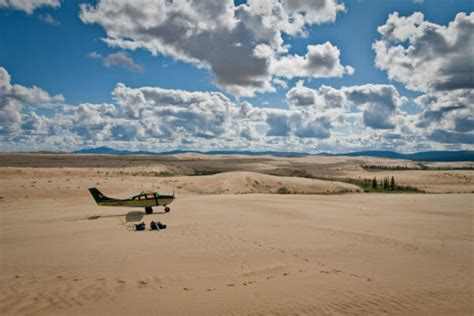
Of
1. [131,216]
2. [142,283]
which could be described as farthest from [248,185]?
[142,283]

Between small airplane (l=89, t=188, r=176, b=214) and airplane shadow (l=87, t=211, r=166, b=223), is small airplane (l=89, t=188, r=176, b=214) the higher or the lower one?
the higher one

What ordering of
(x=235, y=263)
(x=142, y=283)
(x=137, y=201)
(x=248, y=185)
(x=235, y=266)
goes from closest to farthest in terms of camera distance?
1. (x=142, y=283)
2. (x=235, y=266)
3. (x=235, y=263)
4. (x=137, y=201)
5. (x=248, y=185)

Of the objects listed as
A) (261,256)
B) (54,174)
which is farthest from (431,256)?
(54,174)

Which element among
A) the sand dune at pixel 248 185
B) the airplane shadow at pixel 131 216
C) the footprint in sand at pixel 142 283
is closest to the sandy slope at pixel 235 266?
the footprint in sand at pixel 142 283

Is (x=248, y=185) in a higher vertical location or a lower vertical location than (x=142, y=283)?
lower

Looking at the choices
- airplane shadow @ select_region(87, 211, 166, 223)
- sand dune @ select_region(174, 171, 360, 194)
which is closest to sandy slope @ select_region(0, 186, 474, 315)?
airplane shadow @ select_region(87, 211, 166, 223)

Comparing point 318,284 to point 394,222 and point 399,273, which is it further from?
point 394,222

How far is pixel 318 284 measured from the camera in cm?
854

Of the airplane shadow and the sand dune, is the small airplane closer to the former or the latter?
the airplane shadow

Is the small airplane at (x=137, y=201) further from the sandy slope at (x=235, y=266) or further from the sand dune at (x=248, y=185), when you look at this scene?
the sand dune at (x=248, y=185)

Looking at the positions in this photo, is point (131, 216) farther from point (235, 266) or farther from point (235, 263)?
point (235, 266)

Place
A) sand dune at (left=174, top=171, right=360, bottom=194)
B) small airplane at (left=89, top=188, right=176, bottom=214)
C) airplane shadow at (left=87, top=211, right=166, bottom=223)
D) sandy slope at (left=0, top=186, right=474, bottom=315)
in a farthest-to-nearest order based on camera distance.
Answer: sand dune at (left=174, top=171, right=360, bottom=194), small airplane at (left=89, top=188, right=176, bottom=214), airplane shadow at (left=87, top=211, right=166, bottom=223), sandy slope at (left=0, top=186, right=474, bottom=315)

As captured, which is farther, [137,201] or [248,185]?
[248,185]

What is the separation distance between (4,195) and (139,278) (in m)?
28.7
